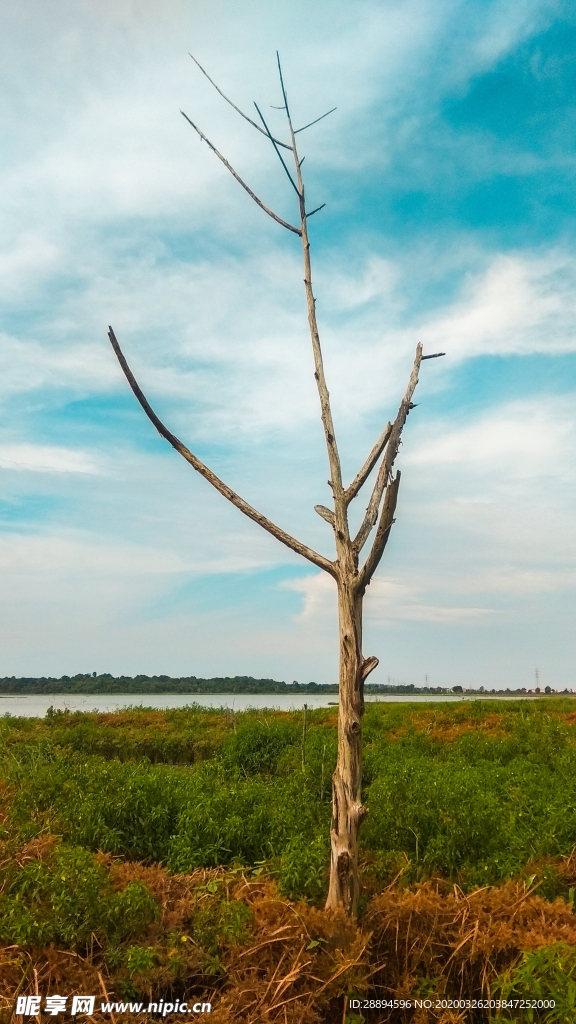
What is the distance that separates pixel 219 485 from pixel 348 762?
224 cm

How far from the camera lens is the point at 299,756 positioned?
37.8ft

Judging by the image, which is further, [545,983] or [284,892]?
[284,892]

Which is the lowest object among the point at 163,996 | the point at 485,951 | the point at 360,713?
the point at 163,996

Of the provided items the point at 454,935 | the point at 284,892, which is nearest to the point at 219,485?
the point at 284,892

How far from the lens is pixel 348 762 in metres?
4.63

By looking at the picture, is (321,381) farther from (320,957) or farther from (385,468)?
(320,957)

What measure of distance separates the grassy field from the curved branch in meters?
2.23

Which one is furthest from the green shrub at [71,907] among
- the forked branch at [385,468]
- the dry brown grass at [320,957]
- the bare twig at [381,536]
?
the forked branch at [385,468]

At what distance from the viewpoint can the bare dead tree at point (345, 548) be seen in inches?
179

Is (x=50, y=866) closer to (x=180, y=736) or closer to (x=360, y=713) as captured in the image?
(x=360, y=713)

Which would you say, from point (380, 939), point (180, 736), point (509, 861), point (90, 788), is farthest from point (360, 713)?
point (180, 736)

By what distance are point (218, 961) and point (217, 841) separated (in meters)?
1.88

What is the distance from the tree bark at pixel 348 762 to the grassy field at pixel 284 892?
0.86 ft

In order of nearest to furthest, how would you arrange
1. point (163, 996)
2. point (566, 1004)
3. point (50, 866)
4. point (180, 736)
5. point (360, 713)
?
1. point (566, 1004)
2. point (163, 996)
3. point (360, 713)
4. point (50, 866)
5. point (180, 736)
